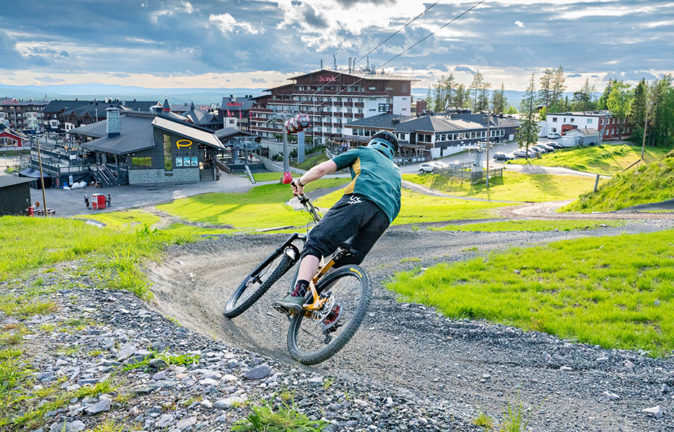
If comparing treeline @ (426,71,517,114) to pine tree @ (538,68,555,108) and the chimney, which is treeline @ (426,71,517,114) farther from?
the chimney

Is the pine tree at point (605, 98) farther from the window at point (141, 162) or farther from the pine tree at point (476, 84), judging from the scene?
the window at point (141, 162)

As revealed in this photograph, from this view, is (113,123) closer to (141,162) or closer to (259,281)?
(141,162)

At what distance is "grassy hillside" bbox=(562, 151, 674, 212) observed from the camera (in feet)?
101

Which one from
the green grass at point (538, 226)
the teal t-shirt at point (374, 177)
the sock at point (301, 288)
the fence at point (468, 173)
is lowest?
the fence at point (468, 173)

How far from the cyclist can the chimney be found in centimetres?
7718

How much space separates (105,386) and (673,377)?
7.75 metres

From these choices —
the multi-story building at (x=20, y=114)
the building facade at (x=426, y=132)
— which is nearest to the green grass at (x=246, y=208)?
the building facade at (x=426, y=132)

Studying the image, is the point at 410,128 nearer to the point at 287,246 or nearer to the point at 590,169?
the point at 590,169

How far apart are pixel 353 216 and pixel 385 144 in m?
1.58

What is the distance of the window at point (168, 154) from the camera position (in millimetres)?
70000

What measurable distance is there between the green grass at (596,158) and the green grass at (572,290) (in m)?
73.8

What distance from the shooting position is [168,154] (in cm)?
7006

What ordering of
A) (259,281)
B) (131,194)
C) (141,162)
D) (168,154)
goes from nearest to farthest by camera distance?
(259,281) → (131,194) → (141,162) → (168,154)

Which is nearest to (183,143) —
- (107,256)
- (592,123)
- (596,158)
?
(107,256)
